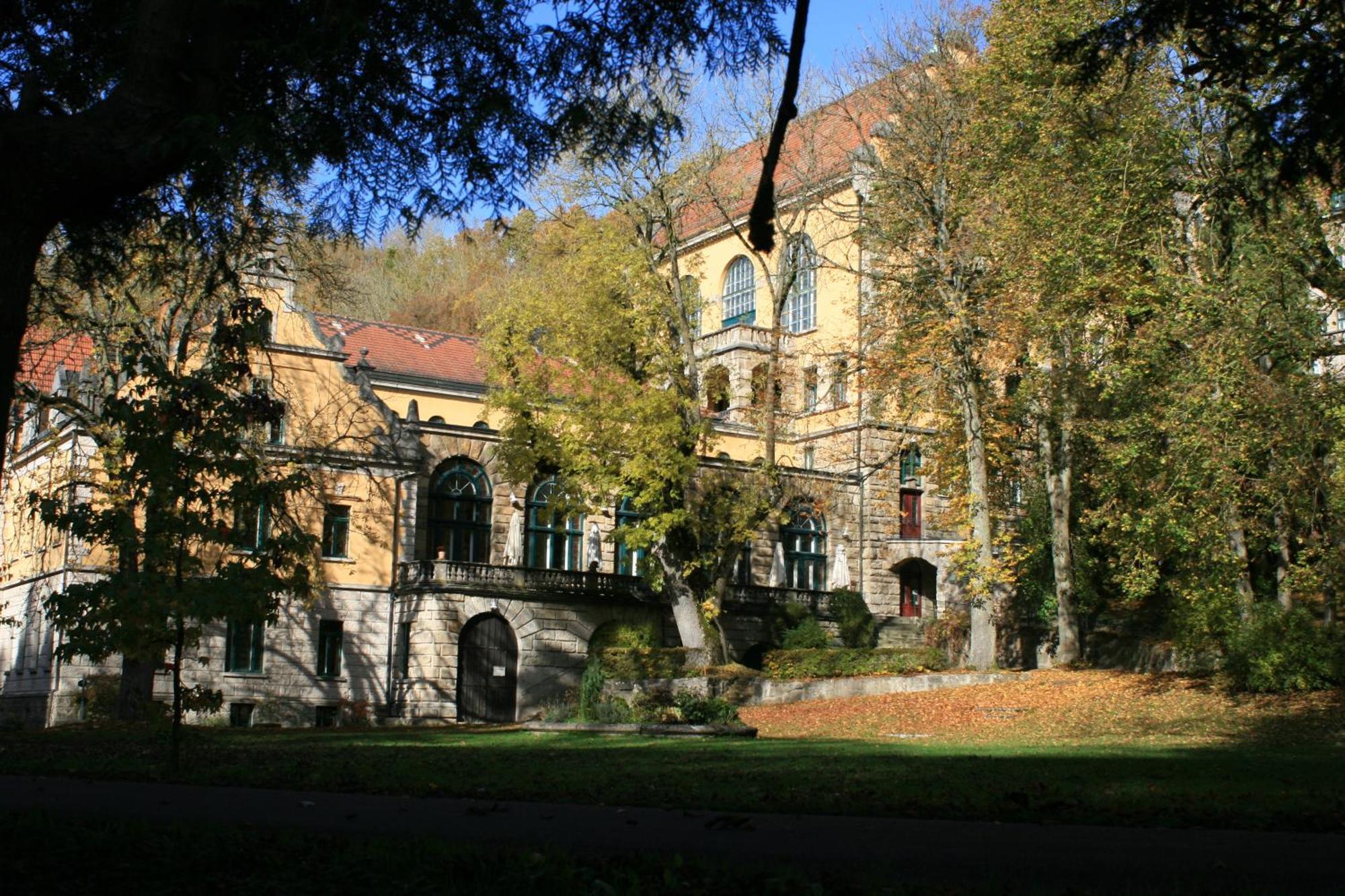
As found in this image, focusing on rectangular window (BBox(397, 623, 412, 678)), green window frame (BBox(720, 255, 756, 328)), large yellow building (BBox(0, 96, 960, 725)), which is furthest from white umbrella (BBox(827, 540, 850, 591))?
rectangular window (BBox(397, 623, 412, 678))

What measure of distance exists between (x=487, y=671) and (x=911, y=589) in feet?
53.8

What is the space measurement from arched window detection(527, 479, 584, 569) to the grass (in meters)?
12.6

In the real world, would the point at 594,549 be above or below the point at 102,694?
above

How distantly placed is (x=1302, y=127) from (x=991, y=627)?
2787 cm

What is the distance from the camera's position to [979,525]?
34000mm

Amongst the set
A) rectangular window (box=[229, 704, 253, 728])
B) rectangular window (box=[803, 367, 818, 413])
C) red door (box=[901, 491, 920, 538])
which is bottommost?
rectangular window (box=[229, 704, 253, 728])

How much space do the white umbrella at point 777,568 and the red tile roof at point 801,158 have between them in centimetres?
1106

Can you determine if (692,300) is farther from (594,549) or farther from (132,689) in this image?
(132,689)

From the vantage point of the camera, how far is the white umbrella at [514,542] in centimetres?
4234

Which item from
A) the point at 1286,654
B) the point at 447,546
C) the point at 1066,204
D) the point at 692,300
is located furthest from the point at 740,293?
the point at 1286,654

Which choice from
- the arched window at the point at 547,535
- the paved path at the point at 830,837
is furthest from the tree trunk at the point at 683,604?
the paved path at the point at 830,837

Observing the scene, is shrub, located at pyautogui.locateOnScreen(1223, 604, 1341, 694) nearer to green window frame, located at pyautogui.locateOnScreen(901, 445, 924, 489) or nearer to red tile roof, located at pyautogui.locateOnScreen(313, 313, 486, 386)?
green window frame, located at pyautogui.locateOnScreen(901, 445, 924, 489)

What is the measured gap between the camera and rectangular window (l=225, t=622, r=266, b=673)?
125 ft

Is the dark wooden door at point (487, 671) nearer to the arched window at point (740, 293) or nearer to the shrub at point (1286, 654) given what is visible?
the arched window at point (740, 293)
